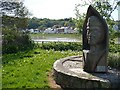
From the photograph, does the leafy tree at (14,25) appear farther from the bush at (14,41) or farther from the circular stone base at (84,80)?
the circular stone base at (84,80)

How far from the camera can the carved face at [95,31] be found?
998cm

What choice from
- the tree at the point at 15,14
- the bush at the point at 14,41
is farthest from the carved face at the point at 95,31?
the tree at the point at 15,14

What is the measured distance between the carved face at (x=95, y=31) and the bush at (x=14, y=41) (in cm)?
1258

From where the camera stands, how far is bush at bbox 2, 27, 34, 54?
22.2 m

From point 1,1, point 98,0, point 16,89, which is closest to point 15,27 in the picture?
point 1,1

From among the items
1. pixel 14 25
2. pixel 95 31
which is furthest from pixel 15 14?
pixel 95 31

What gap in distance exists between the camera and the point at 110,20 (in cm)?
1733

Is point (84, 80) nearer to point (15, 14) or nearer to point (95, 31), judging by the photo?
point (95, 31)

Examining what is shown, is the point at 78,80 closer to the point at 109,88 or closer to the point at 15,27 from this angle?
the point at 109,88

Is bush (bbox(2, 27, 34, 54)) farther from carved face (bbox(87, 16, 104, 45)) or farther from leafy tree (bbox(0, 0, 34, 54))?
carved face (bbox(87, 16, 104, 45))

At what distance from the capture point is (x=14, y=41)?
87.0ft

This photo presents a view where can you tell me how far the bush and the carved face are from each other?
12582mm

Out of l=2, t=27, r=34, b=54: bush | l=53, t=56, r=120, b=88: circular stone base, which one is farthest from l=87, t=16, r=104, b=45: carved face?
l=2, t=27, r=34, b=54: bush

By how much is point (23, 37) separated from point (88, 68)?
18.6m
